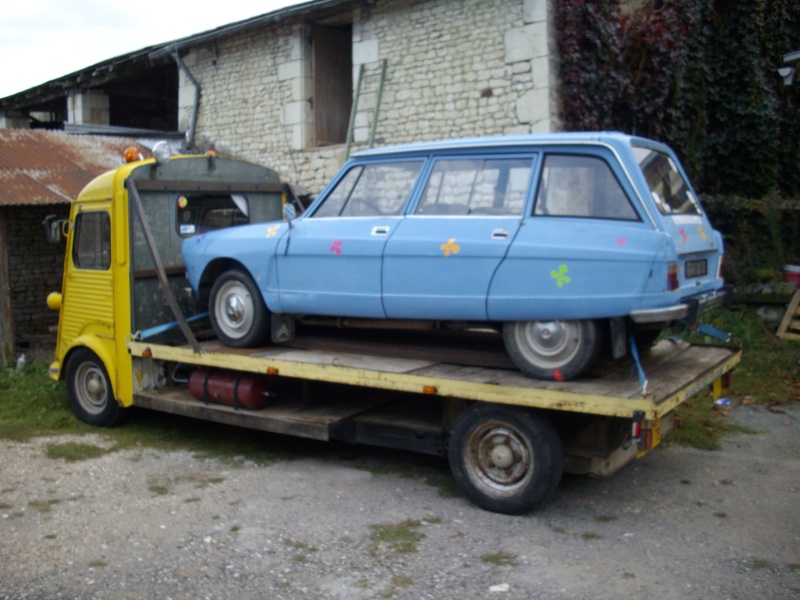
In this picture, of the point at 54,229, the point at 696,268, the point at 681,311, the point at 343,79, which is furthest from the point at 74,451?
the point at 343,79

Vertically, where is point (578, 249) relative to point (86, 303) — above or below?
above

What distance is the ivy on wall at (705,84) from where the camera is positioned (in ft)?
36.3

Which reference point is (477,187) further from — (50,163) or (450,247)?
(50,163)

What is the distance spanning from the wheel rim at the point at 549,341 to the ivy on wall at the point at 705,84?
6.32 meters

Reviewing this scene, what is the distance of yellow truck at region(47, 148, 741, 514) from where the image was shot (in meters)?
5.02

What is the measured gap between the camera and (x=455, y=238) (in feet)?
A: 17.2

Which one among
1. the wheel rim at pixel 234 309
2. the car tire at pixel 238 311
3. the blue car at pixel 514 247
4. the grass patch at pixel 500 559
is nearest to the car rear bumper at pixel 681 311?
the blue car at pixel 514 247

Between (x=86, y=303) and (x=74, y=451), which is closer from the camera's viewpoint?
(x=74, y=451)

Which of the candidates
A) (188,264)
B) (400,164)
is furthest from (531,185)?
(188,264)

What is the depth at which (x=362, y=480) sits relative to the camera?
5.96 metres

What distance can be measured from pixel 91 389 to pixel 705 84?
9.94m

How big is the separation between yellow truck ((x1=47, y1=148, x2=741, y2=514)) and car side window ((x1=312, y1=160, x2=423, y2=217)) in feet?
3.23

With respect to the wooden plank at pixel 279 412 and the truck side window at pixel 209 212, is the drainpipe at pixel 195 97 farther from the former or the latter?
the wooden plank at pixel 279 412

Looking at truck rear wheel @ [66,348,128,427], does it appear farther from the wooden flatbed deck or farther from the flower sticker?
the flower sticker
